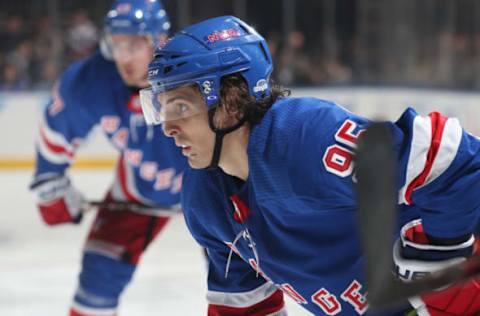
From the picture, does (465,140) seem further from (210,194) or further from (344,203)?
(210,194)

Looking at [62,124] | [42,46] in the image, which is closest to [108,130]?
[62,124]

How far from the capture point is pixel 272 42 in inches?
306

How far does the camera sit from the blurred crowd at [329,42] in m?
7.25

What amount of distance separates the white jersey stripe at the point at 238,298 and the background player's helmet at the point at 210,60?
1.30 feet

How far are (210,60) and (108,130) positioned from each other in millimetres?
1525

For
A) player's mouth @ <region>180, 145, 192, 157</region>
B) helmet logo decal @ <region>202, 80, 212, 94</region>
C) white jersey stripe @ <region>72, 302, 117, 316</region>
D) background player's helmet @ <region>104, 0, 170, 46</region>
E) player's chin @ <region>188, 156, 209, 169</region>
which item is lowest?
white jersey stripe @ <region>72, 302, 117, 316</region>

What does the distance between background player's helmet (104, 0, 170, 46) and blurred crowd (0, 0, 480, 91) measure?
3.96m

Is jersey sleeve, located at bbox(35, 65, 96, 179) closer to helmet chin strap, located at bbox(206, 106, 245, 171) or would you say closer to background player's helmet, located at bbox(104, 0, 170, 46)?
background player's helmet, located at bbox(104, 0, 170, 46)

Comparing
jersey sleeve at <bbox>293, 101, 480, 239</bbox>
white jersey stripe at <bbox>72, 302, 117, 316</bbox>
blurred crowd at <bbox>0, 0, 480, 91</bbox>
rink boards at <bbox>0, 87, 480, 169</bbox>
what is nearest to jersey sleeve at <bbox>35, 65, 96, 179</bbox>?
white jersey stripe at <bbox>72, 302, 117, 316</bbox>

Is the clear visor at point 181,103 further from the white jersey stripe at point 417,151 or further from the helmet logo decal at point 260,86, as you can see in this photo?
the white jersey stripe at point 417,151

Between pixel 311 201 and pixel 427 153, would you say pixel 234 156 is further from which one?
pixel 427 153

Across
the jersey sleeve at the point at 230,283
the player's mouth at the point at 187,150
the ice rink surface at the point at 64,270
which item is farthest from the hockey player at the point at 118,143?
the player's mouth at the point at 187,150

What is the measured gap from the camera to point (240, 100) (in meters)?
1.76

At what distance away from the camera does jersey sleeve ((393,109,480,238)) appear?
5.14ft
